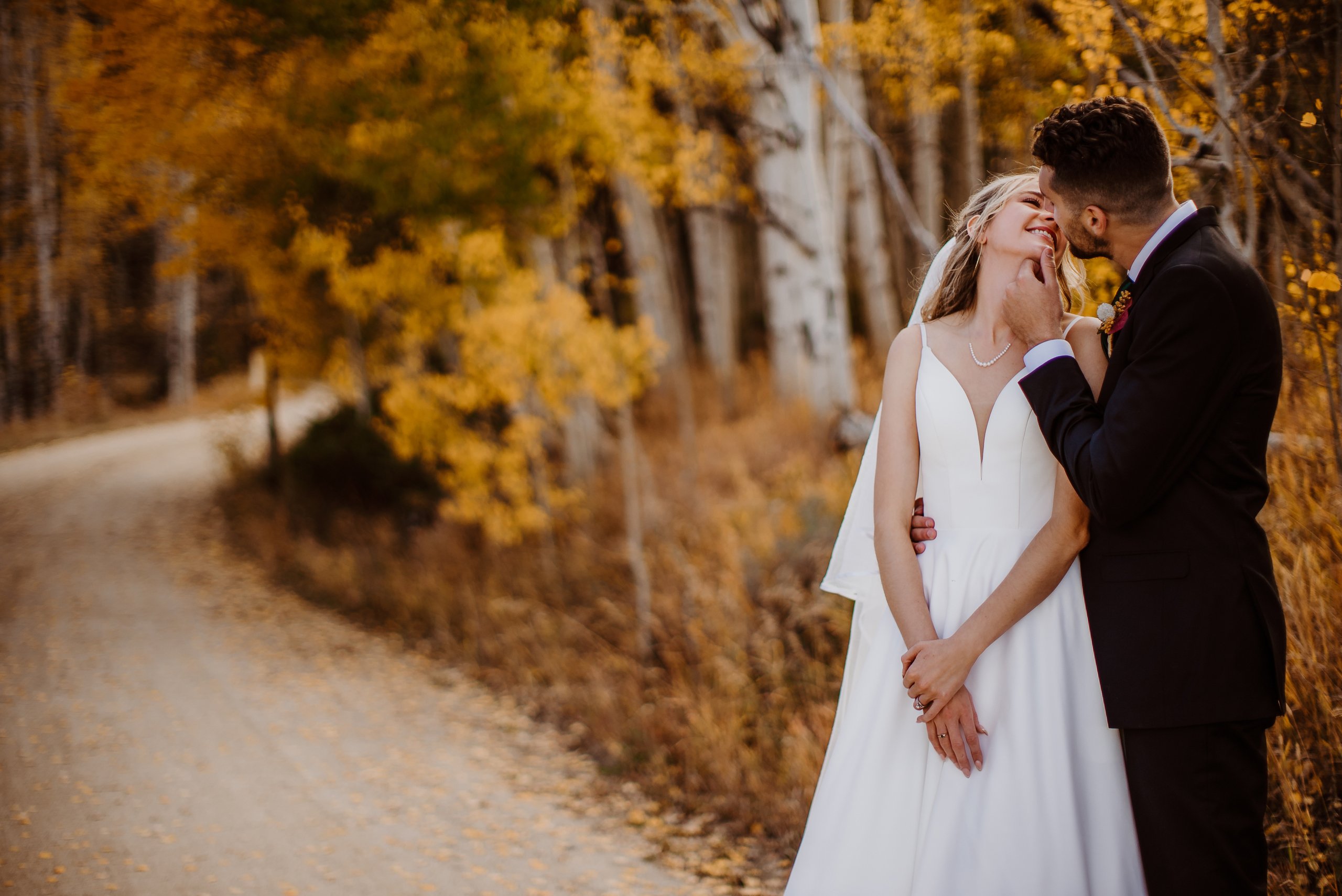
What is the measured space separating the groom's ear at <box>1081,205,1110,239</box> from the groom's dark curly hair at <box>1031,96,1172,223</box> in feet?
0.04

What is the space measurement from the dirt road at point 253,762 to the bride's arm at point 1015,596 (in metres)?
2.40

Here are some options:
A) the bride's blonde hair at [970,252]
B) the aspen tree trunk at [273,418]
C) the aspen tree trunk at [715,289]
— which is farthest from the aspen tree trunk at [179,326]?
the bride's blonde hair at [970,252]

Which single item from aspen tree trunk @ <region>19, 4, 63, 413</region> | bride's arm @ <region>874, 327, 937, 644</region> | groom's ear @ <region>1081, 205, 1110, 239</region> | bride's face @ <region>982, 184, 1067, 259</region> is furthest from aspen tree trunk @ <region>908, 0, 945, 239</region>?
aspen tree trunk @ <region>19, 4, 63, 413</region>

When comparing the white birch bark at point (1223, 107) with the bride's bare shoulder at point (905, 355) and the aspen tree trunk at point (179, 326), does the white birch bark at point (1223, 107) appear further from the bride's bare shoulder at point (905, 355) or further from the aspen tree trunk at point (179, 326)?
the aspen tree trunk at point (179, 326)

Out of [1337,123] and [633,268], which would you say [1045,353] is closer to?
[1337,123]

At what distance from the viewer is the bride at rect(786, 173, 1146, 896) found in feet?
6.15

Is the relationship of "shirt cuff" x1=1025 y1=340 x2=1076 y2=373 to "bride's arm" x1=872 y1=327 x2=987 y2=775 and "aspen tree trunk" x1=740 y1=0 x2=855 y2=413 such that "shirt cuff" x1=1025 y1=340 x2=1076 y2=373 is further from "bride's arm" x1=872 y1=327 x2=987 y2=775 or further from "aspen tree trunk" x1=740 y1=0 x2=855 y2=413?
"aspen tree trunk" x1=740 y1=0 x2=855 y2=413

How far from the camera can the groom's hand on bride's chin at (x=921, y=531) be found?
6.80 ft

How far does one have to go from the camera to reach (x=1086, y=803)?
189 cm

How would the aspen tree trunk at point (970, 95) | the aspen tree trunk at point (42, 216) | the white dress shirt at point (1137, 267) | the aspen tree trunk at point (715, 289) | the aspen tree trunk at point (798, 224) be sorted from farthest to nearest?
the aspen tree trunk at point (715, 289) → the aspen tree trunk at point (42, 216) → the aspen tree trunk at point (798, 224) → the aspen tree trunk at point (970, 95) → the white dress shirt at point (1137, 267)

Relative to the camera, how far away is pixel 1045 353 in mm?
1792

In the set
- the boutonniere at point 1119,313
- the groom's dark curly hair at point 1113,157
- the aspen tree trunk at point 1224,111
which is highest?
the aspen tree trunk at point 1224,111

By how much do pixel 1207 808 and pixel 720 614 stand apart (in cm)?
409

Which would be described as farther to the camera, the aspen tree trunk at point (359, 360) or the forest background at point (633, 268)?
the aspen tree trunk at point (359, 360)
